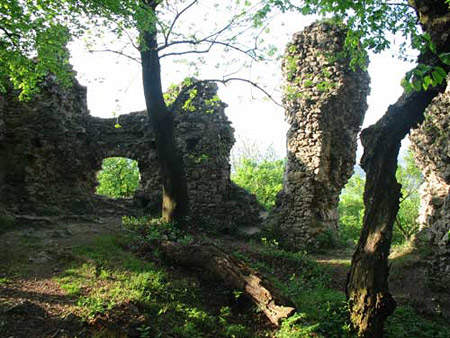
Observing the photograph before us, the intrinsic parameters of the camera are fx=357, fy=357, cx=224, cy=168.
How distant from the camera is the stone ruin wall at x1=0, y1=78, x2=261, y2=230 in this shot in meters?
11.8

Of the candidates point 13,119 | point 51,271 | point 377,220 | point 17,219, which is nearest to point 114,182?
point 13,119

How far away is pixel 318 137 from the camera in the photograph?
484 inches

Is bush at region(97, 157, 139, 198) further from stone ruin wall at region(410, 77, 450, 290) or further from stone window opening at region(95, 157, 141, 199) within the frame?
stone ruin wall at region(410, 77, 450, 290)

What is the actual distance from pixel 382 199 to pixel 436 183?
809 centimetres

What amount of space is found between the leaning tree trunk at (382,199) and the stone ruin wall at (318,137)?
631 cm

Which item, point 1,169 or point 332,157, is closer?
point 1,169

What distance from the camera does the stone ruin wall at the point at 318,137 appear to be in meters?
12.2

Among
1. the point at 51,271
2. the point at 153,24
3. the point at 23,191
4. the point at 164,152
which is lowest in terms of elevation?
the point at 51,271

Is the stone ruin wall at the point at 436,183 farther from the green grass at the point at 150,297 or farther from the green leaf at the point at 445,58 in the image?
the green leaf at the point at 445,58

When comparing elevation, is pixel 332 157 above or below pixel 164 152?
above

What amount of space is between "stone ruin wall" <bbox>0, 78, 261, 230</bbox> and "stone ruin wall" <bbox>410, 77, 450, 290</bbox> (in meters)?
5.97

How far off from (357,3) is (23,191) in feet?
36.1

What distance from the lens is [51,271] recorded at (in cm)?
652

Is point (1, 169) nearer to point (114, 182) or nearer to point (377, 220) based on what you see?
point (377, 220)
